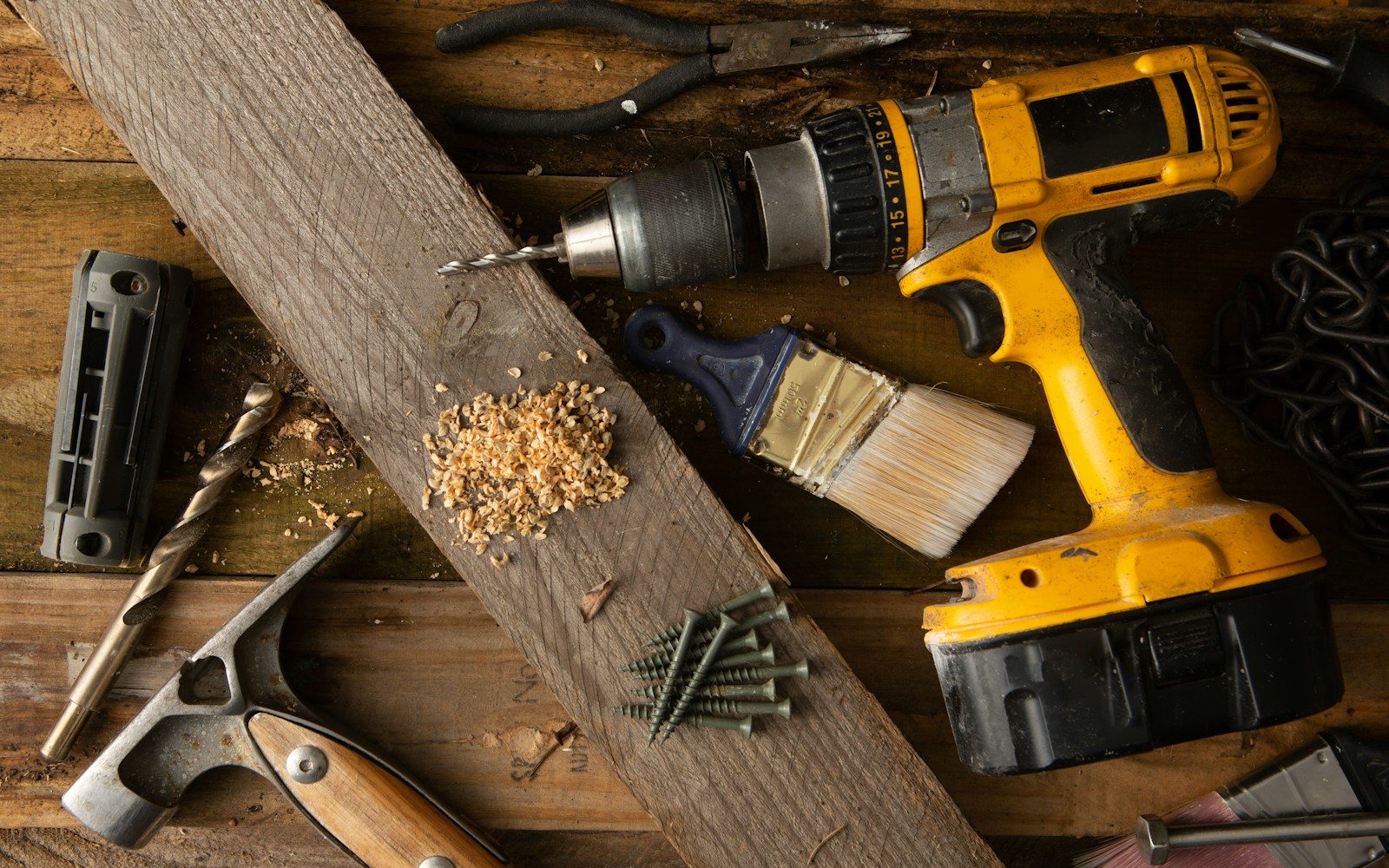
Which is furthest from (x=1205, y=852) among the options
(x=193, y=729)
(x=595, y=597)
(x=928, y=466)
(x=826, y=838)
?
(x=193, y=729)

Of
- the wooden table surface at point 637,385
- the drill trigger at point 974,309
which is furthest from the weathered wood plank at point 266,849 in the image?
the drill trigger at point 974,309

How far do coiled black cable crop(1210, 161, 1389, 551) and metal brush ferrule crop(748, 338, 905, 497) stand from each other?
53 centimetres

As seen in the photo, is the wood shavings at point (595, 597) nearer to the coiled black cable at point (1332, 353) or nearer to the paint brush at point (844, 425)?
the paint brush at point (844, 425)

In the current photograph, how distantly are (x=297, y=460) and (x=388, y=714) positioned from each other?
41 cm

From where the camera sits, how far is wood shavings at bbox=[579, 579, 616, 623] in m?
1.22

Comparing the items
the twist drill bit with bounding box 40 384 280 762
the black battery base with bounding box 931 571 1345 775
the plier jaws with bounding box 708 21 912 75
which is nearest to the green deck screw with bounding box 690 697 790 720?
the black battery base with bounding box 931 571 1345 775

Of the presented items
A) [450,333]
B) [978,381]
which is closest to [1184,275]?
[978,381]

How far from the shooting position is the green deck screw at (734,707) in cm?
120

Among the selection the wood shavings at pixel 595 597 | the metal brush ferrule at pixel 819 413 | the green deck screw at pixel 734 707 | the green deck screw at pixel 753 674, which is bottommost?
the green deck screw at pixel 734 707

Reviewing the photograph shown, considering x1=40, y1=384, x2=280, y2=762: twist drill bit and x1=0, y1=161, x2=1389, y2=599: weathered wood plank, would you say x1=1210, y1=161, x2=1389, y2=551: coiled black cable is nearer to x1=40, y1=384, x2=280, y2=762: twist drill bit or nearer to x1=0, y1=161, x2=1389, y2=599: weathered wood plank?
x1=0, y1=161, x2=1389, y2=599: weathered wood plank

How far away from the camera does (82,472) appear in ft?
4.04

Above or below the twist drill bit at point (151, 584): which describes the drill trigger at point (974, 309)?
above

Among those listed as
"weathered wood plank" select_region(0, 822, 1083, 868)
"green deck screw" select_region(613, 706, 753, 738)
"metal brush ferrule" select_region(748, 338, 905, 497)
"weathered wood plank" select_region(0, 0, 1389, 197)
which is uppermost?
"weathered wood plank" select_region(0, 0, 1389, 197)

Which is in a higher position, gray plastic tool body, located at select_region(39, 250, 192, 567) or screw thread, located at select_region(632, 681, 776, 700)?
gray plastic tool body, located at select_region(39, 250, 192, 567)
